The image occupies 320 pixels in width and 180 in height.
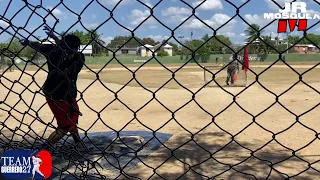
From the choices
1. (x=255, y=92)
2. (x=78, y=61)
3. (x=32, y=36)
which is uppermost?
(x=32, y=36)

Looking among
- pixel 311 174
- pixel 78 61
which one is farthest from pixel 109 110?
pixel 78 61

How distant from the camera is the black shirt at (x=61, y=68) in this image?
2.52 m

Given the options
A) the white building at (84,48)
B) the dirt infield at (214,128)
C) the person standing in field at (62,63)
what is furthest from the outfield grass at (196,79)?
the white building at (84,48)

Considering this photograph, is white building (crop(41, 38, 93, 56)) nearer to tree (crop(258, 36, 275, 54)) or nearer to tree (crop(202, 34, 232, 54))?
tree (crop(202, 34, 232, 54))

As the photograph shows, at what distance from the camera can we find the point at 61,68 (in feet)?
9.75

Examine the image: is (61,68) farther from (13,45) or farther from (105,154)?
(105,154)

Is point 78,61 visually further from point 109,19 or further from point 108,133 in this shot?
point 108,133

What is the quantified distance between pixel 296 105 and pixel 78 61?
7561mm

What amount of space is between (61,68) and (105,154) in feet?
2.39

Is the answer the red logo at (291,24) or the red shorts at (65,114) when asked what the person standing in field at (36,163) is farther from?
the red logo at (291,24)

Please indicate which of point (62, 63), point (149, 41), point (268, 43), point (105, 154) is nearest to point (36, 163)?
point (105, 154)

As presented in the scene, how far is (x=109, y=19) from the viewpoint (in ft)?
6.31

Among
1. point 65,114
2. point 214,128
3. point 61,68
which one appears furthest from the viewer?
point 214,128

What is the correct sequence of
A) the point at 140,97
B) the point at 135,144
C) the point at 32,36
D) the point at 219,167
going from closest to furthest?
the point at 32,36
the point at 219,167
the point at 135,144
the point at 140,97
